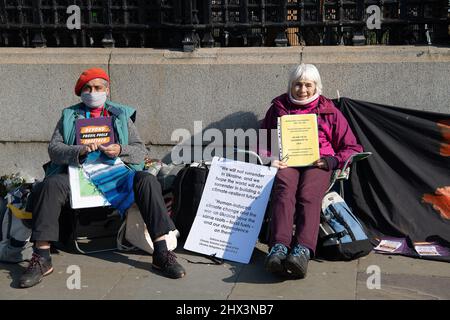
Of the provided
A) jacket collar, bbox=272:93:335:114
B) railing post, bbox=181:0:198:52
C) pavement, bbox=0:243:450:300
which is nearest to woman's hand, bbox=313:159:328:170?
jacket collar, bbox=272:93:335:114

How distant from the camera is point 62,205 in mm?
5125

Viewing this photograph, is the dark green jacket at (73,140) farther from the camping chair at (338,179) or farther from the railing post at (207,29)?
the railing post at (207,29)

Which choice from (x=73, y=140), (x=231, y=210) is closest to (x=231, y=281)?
(x=231, y=210)

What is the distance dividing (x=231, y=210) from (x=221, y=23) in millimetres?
2028

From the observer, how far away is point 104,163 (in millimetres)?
5270

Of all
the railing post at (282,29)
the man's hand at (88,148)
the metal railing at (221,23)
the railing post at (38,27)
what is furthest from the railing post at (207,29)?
the man's hand at (88,148)

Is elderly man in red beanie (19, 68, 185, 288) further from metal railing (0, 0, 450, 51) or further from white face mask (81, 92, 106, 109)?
metal railing (0, 0, 450, 51)

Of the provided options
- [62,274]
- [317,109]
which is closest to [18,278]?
[62,274]

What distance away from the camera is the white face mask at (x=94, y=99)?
17.5 feet

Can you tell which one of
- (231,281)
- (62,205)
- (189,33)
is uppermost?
(189,33)

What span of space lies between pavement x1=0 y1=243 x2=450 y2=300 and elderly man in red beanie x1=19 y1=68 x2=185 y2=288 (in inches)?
5.1

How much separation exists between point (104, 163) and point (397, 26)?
2.95 meters

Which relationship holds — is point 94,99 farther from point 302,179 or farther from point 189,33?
point 302,179

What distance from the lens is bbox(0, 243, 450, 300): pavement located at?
4.60 m
